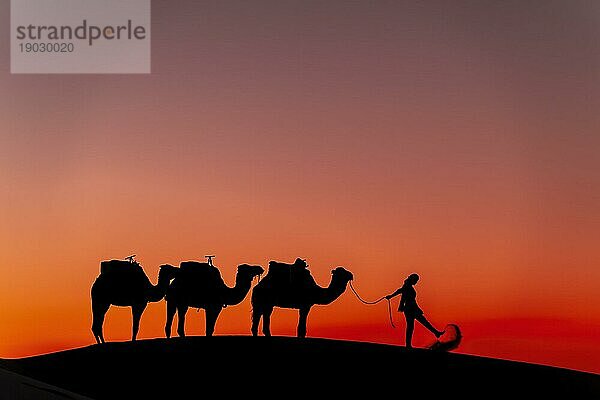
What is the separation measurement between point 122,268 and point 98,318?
0.56m

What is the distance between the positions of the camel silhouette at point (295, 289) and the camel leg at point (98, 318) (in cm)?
119

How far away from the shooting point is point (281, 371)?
675 centimetres

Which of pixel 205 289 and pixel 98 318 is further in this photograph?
pixel 98 318

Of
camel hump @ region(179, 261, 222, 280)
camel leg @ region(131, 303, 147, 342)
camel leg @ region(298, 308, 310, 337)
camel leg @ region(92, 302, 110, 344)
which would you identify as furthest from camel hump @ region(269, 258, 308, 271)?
Result: camel leg @ region(92, 302, 110, 344)

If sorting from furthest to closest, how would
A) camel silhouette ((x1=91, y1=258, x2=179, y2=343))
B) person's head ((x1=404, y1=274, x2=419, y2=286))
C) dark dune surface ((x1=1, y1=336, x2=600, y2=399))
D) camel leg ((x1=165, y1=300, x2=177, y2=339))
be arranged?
camel leg ((x1=165, y1=300, x2=177, y2=339))
camel silhouette ((x1=91, y1=258, x2=179, y2=343))
person's head ((x1=404, y1=274, x2=419, y2=286))
dark dune surface ((x1=1, y1=336, x2=600, y2=399))

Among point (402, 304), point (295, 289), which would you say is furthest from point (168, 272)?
point (402, 304)

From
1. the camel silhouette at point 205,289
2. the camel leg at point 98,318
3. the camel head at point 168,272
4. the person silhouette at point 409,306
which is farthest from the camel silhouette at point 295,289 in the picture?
the camel leg at point 98,318

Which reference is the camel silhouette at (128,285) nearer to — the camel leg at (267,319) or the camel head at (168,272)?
the camel head at (168,272)

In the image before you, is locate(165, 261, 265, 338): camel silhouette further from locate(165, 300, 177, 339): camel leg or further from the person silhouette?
the person silhouette

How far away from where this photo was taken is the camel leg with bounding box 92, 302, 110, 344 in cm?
773

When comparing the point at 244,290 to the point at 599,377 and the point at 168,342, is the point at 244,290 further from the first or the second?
the point at 599,377

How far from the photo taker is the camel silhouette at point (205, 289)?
24.6 ft

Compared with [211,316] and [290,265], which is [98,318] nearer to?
[211,316]

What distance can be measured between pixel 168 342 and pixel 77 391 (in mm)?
1855
